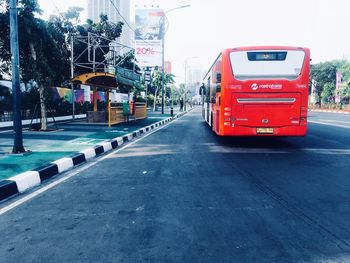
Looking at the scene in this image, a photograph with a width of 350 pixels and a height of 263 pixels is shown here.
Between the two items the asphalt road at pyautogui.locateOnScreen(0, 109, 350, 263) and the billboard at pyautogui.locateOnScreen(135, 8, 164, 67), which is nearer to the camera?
the asphalt road at pyautogui.locateOnScreen(0, 109, 350, 263)

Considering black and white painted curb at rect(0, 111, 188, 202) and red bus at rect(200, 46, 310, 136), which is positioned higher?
red bus at rect(200, 46, 310, 136)

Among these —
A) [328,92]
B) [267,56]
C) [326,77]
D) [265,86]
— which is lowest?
[265,86]

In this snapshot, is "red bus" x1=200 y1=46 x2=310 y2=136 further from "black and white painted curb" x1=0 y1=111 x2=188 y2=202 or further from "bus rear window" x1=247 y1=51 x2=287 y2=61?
"black and white painted curb" x1=0 y1=111 x2=188 y2=202

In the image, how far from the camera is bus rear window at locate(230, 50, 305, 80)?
996cm

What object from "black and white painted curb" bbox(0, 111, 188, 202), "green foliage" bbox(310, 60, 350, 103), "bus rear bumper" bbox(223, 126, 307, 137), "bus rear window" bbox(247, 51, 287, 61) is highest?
"green foliage" bbox(310, 60, 350, 103)

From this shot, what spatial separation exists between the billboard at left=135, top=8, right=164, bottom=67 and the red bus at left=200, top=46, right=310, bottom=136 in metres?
28.9

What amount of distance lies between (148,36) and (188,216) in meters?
Answer: 39.3

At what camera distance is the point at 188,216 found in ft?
13.6

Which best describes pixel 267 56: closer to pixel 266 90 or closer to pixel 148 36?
pixel 266 90

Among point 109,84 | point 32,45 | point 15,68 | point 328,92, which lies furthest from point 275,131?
point 328,92

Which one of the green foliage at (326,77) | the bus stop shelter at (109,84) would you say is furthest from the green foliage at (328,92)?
the bus stop shelter at (109,84)

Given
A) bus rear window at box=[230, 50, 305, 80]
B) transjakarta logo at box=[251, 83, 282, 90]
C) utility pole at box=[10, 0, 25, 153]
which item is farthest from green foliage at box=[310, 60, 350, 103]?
utility pole at box=[10, 0, 25, 153]

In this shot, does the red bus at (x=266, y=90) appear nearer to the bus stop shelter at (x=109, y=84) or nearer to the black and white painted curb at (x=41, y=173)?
the black and white painted curb at (x=41, y=173)

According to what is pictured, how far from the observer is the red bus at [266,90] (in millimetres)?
9922
